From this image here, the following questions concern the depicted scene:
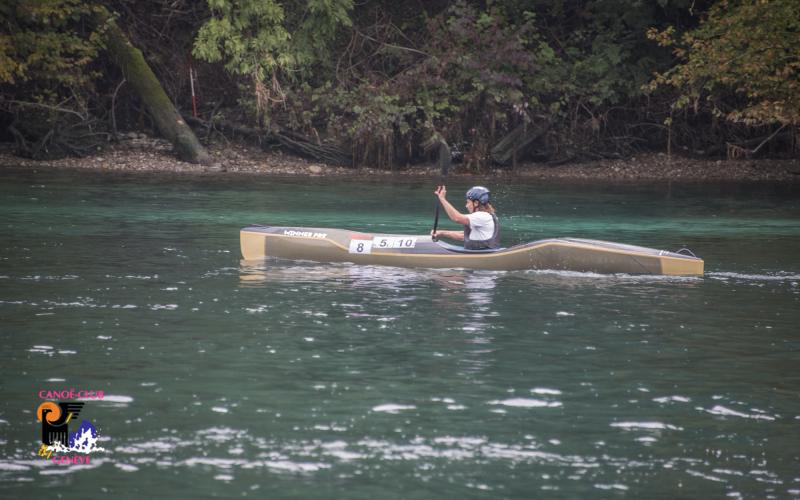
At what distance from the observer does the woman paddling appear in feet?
45.2

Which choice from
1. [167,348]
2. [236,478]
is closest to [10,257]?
[167,348]

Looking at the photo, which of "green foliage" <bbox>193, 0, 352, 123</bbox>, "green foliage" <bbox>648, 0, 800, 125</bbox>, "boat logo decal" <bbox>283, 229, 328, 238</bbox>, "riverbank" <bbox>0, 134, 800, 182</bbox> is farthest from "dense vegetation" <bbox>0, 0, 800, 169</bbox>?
"boat logo decal" <bbox>283, 229, 328, 238</bbox>

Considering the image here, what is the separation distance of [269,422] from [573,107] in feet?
79.7

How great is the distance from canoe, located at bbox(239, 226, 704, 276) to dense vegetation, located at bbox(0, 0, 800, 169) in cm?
1445

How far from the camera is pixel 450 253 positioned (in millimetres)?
13969

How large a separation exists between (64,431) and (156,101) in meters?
22.6

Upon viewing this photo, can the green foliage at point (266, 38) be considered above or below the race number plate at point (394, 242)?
above

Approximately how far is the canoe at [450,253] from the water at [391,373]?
0.62 ft

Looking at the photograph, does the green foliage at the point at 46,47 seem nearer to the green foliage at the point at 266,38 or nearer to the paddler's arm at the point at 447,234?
the green foliage at the point at 266,38

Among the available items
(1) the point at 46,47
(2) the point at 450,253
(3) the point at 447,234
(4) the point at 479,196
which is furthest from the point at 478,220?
(1) the point at 46,47

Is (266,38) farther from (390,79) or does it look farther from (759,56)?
(759,56)

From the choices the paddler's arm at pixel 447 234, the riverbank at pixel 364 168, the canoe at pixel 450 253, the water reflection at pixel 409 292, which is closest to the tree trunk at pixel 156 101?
the riverbank at pixel 364 168

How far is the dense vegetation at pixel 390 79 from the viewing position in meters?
28.5

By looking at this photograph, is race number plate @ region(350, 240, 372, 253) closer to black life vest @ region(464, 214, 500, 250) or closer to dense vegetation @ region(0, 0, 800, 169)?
black life vest @ region(464, 214, 500, 250)
